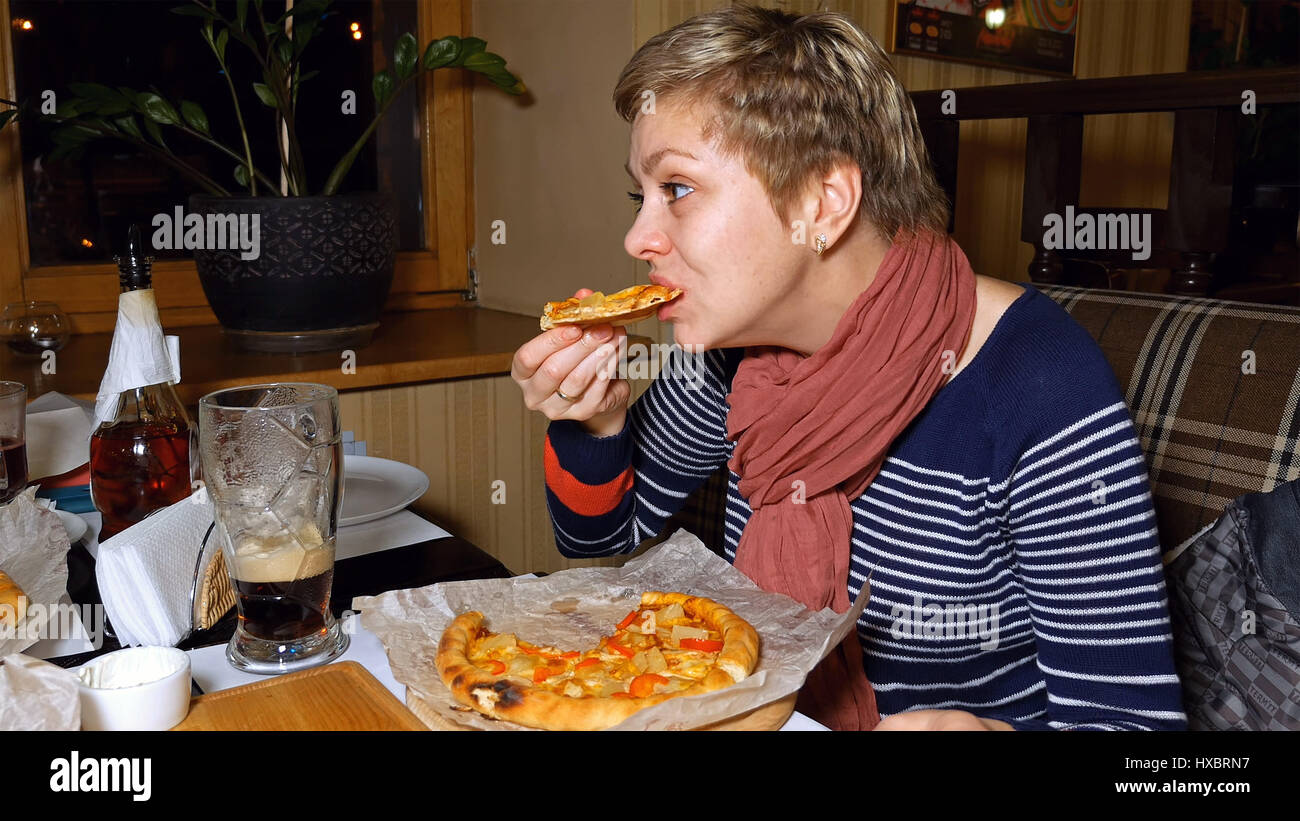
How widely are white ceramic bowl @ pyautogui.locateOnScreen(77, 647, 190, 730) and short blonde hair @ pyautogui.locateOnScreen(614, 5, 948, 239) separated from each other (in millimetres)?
721

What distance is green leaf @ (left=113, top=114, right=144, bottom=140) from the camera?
7.18 feet

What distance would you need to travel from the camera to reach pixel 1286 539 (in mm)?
1212

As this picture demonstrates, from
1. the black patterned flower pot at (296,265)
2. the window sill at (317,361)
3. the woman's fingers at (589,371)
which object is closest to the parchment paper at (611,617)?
the woman's fingers at (589,371)

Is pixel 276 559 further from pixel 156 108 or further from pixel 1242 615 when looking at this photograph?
pixel 156 108

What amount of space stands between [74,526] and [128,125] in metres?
1.28

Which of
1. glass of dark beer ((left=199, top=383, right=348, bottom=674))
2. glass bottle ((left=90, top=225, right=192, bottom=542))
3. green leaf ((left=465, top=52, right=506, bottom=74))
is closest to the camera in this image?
glass of dark beer ((left=199, top=383, right=348, bottom=674))

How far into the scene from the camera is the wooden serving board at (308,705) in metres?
0.79

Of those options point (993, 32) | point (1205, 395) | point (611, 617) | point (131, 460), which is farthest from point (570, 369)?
point (993, 32)

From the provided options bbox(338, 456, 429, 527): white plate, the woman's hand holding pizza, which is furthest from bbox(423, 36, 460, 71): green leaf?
the woman's hand holding pizza

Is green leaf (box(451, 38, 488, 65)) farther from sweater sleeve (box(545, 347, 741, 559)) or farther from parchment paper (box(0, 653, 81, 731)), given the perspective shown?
parchment paper (box(0, 653, 81, 731))

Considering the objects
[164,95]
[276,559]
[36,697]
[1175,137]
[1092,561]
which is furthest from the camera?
[164,95]

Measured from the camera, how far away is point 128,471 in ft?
3.76

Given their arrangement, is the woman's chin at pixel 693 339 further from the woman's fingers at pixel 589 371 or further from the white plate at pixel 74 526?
the white plate at pixel 74 526
